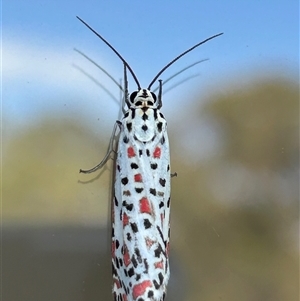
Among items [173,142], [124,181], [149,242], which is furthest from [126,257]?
[173,142]

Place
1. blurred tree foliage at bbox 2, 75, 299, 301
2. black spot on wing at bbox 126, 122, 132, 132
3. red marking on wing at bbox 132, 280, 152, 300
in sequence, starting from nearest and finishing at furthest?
red marking on wing at bbox 132, 280, 152, 300 → black spot on wing at bbox 126, 122, 132, 132 → blurred tree foliage at bbox 2, 75, 299, 301

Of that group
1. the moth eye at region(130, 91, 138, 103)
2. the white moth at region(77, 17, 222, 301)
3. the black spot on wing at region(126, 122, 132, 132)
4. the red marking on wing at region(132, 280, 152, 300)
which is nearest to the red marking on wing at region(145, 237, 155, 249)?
the white moth at region(77, 17, 222, 301)

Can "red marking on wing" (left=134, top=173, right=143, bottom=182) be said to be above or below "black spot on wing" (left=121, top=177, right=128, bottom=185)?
above

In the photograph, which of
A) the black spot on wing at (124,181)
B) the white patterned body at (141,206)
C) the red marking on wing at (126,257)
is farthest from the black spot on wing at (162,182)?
the red marking on wing at (126,257)

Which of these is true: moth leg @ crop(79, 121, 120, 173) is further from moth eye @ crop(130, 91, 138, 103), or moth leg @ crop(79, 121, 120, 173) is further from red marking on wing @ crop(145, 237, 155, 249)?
red marking on wing @ crop(145, 237, 155, 249)

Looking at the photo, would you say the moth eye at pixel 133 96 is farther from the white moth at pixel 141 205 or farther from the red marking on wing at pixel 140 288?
the red marking on wing at pixel 140 288

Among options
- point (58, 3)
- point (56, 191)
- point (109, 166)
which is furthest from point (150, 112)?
point (58, 3)

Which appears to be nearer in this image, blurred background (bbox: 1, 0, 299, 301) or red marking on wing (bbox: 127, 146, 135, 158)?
red marking on wing (bbox: 127, 146, 135, 158)

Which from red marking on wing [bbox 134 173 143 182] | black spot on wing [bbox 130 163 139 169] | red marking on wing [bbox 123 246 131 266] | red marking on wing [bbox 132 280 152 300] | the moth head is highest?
the moth head
